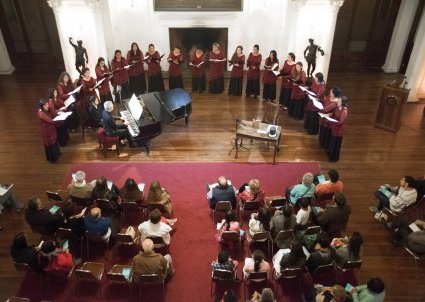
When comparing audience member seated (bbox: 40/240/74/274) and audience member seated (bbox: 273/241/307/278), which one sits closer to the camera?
audience member seated (bbox: 273/241/307/278)

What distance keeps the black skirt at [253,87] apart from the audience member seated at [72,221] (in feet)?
22.0

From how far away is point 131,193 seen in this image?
24.1ft

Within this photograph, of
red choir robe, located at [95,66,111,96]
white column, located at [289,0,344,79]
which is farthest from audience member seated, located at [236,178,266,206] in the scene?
white column, located at [289,0,344,79]

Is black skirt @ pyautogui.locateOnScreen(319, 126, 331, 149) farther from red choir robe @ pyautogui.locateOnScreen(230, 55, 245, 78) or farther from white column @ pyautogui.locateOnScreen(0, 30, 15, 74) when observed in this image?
white column @ pyautogui.locateOnScreen(0, 30, 15, 74)

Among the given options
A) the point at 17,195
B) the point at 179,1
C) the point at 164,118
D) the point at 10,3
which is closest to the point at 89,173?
the point at 17,195

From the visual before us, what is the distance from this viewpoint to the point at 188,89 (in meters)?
12.8

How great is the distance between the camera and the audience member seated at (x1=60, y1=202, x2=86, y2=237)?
677 centimetres

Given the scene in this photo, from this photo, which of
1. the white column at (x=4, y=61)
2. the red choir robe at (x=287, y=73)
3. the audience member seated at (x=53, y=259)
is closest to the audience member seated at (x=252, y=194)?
the audience member seated at (x=53, y=259)

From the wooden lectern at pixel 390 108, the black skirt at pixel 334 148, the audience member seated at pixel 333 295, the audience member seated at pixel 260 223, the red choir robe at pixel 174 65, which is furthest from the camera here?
the red choir robe at pixel 174 65

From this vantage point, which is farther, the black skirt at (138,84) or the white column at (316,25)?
the black skirt at (138,84)

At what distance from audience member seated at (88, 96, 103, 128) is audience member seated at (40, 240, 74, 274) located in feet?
13.3

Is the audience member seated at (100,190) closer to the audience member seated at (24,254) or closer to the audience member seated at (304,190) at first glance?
the audience member seated at (24,254)

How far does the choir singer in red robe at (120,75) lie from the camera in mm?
11156

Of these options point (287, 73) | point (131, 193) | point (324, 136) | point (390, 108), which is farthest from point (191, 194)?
point (390, 108)
